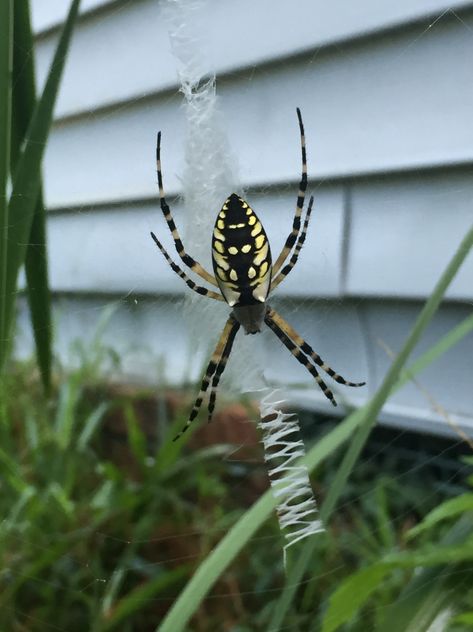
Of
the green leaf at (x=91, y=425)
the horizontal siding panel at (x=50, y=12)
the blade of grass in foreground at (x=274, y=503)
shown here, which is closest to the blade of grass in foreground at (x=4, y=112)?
the blade of grass in foreground at (x=274, y=503)

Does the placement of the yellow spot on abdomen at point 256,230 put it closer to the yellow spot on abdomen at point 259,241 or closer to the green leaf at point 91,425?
the yellow spot on abdomen at point 259,241

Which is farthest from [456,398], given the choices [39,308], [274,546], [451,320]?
[39,308]

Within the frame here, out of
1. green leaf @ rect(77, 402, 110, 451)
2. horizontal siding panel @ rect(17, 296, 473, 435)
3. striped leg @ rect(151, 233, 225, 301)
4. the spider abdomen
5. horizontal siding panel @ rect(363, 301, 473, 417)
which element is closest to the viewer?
the spider abdomen

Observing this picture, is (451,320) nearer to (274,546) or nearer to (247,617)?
(274,546)

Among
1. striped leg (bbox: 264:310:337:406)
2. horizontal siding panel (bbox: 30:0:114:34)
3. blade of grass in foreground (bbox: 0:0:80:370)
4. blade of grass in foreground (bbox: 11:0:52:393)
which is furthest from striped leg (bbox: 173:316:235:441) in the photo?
horizontal siding panel (bbox: 30:0:114:34)

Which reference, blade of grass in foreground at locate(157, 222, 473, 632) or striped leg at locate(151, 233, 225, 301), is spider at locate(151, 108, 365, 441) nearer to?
striped leg at locate(151, 233, 225, 301)

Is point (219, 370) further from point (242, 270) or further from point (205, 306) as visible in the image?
point (242, 270)

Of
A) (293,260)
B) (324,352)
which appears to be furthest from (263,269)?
(324,352)
